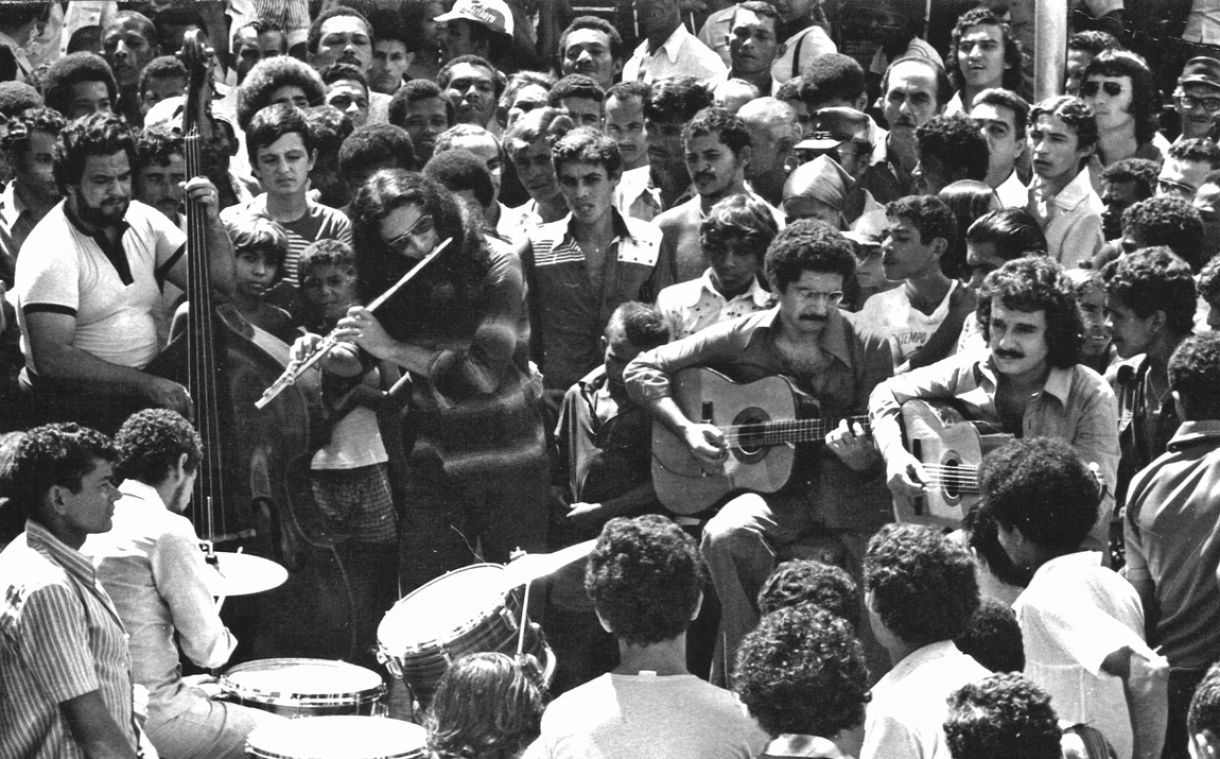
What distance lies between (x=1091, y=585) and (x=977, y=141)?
3.75m

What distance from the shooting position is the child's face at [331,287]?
321 inches

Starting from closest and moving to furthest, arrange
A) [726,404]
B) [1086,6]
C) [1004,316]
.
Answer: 1. [1004,316]
2. [726,404]
3. [1086,6]

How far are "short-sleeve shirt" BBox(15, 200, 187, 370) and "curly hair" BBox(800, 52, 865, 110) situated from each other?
3.32 meters

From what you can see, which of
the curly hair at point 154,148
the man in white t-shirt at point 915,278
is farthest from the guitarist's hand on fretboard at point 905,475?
the curly hair at point 154,148

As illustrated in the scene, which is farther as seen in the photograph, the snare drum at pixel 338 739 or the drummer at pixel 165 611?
the drummer at pixel 165 611

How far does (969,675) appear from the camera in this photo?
15.7 ft

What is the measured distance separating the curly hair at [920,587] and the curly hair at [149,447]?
2.65 m

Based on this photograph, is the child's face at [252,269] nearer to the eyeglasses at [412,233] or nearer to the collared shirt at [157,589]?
the eyeglasses at [412,233]

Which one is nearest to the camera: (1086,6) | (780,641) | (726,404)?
(780,641)

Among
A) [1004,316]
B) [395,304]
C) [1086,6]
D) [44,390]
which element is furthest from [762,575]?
[1086,6]

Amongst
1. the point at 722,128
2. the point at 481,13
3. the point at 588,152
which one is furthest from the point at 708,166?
the point at 481,13

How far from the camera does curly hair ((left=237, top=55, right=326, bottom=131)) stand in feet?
32.8

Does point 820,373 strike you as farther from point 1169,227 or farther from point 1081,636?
point 1081,636

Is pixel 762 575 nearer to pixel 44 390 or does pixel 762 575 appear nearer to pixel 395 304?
pixel 395 304
